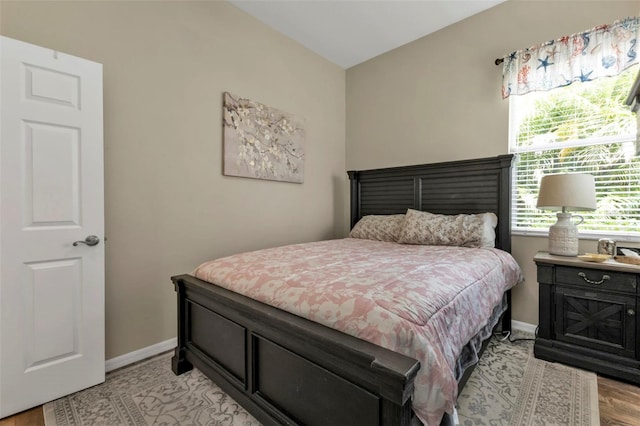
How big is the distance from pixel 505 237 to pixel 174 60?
322 centimetres

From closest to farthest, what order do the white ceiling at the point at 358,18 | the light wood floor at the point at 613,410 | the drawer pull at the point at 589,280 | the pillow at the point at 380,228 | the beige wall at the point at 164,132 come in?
1. the light wood floor at the point at 613,410
2. the drawer pull at the point at 589,280
3. the beige wall at the point at 164,132
4. the white ceiling at the point at 358,18
5. the pillow at the point at 380,228

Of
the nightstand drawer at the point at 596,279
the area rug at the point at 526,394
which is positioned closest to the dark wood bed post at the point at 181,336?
the area rug at the point at 526,394

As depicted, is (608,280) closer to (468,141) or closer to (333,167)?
(468,141)

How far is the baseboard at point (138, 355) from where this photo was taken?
2051 mm

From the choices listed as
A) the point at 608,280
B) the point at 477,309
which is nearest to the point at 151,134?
the point at 477,309

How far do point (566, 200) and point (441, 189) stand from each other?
1.08 metres

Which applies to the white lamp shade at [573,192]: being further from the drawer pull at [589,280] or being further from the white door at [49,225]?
the white door at [49,225]

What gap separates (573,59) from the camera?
235 cm

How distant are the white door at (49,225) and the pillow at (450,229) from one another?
8.19ft

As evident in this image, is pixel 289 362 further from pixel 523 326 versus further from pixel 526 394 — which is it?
pixel 523 326

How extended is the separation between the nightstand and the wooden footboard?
71.0 inches

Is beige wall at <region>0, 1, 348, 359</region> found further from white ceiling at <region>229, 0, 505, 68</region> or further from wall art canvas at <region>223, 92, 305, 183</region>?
white ceiling at <region>229, 0, 505, 68</region>

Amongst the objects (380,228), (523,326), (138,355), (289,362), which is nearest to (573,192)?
(523,326)

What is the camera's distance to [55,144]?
67.9 inches
